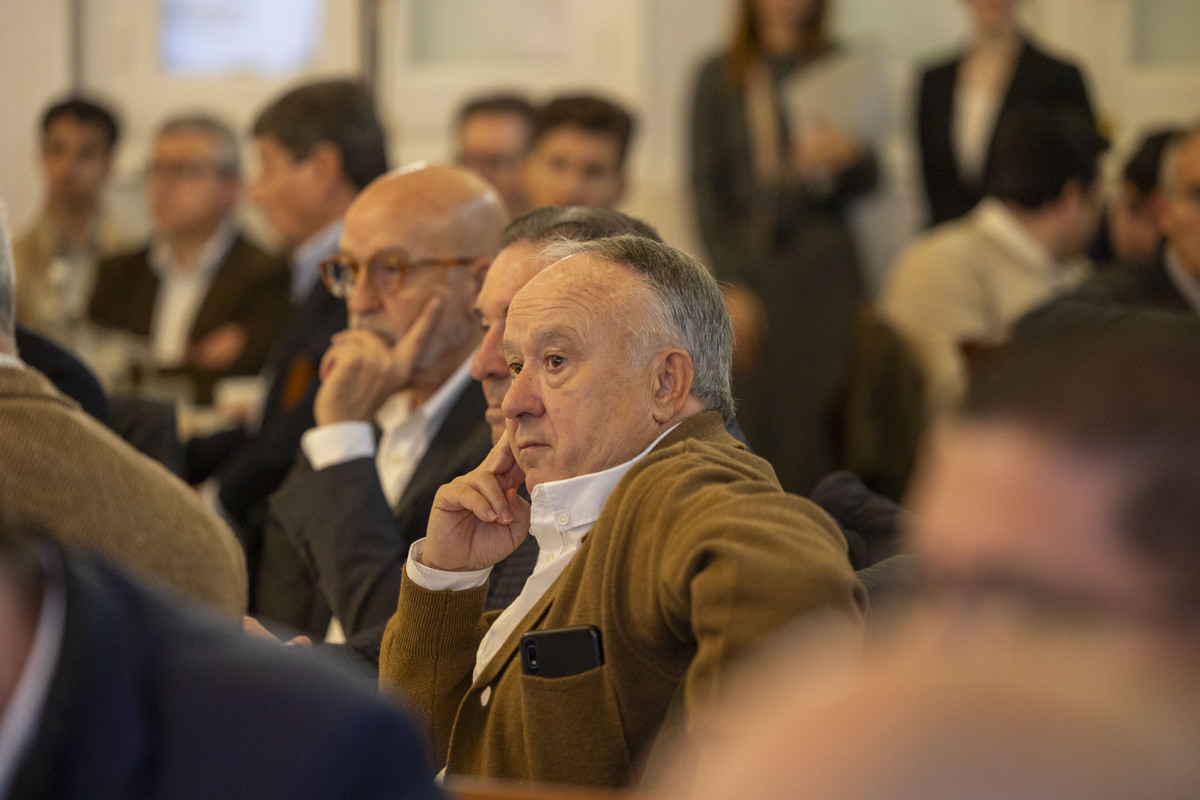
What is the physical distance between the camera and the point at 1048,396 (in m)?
0.71

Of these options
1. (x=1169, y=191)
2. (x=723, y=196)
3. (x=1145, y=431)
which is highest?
(x=1145, y=431)

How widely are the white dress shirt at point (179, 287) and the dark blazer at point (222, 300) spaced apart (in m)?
0.03

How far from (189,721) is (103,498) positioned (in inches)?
28.1

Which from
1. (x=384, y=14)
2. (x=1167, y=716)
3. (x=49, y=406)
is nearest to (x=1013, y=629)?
(x=1167, y=716)

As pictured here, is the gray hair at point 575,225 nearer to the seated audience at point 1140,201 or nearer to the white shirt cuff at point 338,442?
the white shirt cuff at point 338,442

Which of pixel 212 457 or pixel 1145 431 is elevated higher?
pixel 1145 431

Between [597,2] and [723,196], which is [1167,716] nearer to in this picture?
[723,196]

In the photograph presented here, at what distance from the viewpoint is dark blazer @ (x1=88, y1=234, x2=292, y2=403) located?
14.1 feet

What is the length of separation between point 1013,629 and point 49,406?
121cm

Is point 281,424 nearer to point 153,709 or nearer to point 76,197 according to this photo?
point 153,709

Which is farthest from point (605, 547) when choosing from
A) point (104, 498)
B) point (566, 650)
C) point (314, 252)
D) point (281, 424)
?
point (314, 252)

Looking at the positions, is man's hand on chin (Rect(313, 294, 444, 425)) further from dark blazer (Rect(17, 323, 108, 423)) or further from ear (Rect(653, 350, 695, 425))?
ear (Rect(653, 350, 695, 425))

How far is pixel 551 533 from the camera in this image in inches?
65.5

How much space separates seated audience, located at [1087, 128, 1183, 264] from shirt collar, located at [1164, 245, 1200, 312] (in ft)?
2.44
